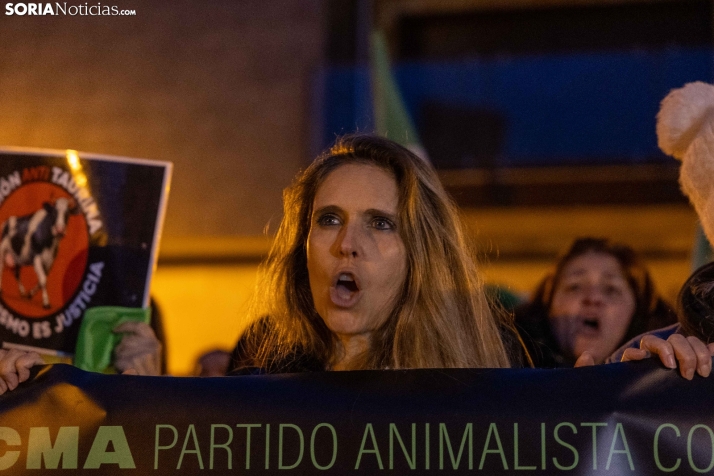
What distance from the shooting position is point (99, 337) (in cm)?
273

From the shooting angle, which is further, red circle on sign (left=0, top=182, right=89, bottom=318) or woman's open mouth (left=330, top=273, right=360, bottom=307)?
red circle on sign (left=0, top=182, right=89, bottom=318)

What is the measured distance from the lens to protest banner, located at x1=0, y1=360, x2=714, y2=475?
189cm

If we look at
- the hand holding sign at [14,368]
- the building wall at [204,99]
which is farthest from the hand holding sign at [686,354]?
the building wall at [204,99]

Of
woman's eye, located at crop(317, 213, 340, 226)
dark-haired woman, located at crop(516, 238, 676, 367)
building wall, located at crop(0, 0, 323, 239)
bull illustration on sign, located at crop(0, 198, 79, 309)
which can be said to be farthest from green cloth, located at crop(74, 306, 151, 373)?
building wall, located at crop(0, 0, 323, 239)

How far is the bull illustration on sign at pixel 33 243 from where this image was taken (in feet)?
9.11

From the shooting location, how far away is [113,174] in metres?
2.83

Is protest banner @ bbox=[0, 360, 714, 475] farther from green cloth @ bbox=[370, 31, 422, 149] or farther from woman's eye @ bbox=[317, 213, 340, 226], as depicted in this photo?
green cloth @ bbox=[370, 31, 422, 149]

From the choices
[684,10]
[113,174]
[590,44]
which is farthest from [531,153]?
[113,174]

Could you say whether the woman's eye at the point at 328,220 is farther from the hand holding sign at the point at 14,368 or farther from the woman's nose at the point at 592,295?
the woman's nose at the point at 592,295

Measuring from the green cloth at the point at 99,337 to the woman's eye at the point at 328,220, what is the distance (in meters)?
0.80

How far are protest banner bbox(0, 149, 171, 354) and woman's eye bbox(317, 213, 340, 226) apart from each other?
73 centimetres

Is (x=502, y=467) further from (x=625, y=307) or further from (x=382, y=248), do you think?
(x=625, y=307)

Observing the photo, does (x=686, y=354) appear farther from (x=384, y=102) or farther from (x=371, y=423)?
(x=384, y=102)

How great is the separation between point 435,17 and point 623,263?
673 centimetres
